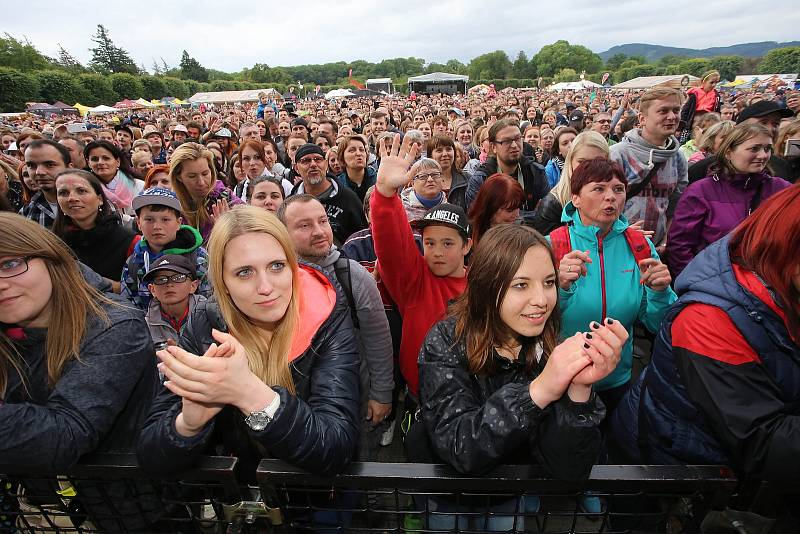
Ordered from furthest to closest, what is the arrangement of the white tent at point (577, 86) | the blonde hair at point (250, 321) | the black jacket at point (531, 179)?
the white tent at point (577, 86)
the black jacket at point (531, 179)
the blonde hair at point (250, 321)

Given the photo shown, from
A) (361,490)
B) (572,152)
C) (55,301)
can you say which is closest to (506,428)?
(361,490)

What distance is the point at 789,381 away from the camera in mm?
1348

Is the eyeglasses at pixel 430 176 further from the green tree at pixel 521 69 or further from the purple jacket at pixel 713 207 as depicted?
the green tree at pixel 521 69

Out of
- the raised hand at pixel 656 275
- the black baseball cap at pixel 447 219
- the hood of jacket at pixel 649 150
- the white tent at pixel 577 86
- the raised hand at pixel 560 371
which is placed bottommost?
the raised hand at pixel 656 275

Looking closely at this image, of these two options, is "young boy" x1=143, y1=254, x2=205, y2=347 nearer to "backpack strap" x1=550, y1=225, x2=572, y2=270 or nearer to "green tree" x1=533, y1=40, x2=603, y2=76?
"backpack strap" x1=550, y1=225, x2=572, y2=270

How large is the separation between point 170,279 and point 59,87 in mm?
60877

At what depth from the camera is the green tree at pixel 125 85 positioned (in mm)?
54906

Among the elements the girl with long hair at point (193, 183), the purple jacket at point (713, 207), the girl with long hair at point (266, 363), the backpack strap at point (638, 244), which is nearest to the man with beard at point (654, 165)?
the purple jacket at point (713, 207)

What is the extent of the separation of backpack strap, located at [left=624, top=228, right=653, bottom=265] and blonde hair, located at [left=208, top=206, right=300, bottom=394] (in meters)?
1.96

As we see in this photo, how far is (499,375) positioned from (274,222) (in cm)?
110

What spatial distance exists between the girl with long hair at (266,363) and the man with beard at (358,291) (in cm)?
49

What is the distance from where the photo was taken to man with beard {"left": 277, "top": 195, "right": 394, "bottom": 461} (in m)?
2.38

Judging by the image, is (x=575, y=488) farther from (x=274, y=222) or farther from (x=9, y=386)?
(x=9, y=386)

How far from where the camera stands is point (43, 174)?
4.15 metres
